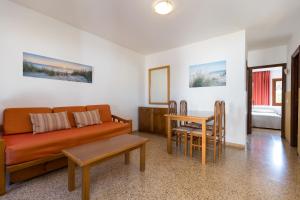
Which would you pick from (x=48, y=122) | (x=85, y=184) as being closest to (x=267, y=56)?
(x=85, y=184)

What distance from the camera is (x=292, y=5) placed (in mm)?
2215

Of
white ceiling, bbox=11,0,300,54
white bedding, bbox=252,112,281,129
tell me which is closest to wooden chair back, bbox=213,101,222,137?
white ceiling, bbox=11,0,300,54

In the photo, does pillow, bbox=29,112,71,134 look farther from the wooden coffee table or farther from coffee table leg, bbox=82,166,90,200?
coffee table leg, bbox=82,166,90,200

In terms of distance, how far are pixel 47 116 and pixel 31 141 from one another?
0.64 meters

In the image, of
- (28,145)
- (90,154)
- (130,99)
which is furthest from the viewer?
(130,99)

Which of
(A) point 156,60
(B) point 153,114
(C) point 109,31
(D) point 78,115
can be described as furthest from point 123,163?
(A) point 156,60

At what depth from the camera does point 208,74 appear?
3.44 m

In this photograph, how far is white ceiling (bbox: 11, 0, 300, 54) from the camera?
2.22m

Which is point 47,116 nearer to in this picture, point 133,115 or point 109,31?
point 109,31

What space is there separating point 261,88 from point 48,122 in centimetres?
855

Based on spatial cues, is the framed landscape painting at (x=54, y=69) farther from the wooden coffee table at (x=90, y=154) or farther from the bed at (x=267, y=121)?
the bed at (x=267, y=121)

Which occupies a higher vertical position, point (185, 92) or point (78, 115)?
point (185, 92)

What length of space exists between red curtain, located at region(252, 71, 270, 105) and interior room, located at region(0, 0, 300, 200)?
359cm

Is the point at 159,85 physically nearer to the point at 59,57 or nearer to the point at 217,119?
the point at 217,119
